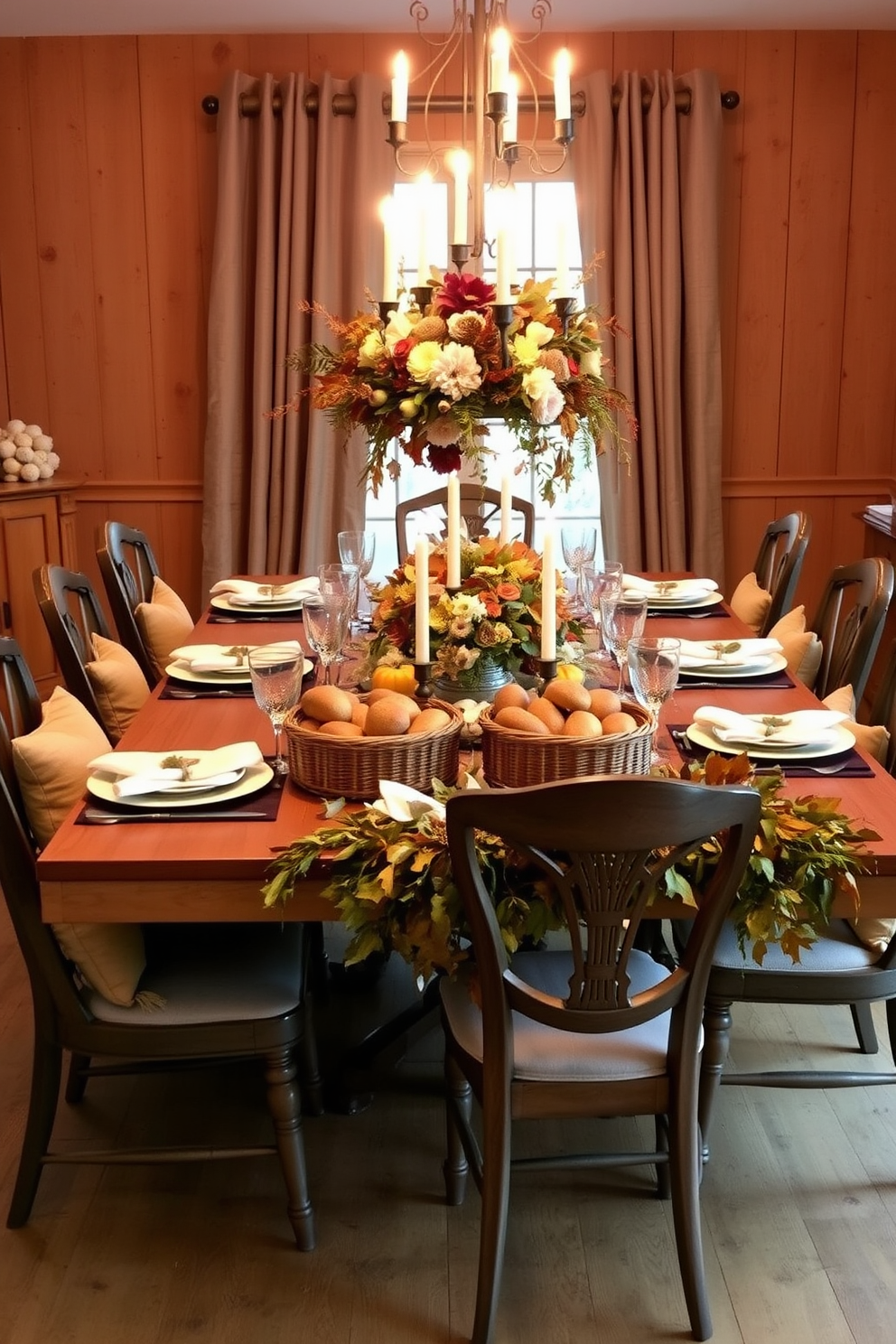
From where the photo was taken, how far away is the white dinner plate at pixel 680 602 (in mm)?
3430

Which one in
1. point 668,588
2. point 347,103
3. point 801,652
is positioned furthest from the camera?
point 347,103

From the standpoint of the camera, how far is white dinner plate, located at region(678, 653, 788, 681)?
2758 millimetres

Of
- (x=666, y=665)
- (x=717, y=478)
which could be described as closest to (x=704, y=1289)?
(x=666, y=665)

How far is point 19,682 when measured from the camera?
231 centimetres

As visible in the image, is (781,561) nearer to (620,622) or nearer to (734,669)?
(734,669)

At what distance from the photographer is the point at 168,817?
199cm

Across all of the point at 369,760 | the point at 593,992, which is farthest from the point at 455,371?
the point at 593,992

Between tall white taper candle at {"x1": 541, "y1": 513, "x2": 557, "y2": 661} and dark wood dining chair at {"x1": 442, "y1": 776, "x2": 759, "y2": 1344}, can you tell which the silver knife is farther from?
tall white taper candle at {"x1": 541, "y1": 513, "x2": 557, "y2": 661}

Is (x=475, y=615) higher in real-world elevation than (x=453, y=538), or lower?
lower

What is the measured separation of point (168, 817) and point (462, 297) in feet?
3.63

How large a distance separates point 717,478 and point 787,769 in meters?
2.90

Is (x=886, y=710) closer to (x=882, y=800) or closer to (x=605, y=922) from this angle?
(x=882, y=800)

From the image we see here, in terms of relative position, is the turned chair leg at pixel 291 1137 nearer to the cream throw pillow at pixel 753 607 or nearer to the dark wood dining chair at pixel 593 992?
the dark wood dining chair at pixel 593 992

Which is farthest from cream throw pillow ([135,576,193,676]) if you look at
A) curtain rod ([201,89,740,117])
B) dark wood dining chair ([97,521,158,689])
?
curtain rod ([201,89,740,117])
